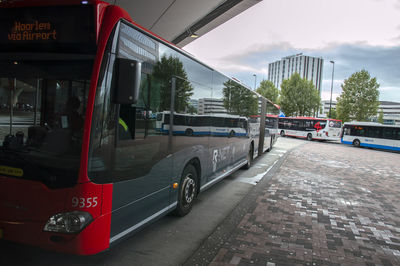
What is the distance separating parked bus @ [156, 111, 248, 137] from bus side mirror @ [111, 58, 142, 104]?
104 centimetres

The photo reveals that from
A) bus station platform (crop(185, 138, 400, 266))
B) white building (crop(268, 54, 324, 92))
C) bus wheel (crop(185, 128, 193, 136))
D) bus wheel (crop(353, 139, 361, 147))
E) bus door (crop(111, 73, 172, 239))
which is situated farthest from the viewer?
white building (crop(268, 54, 324, 92))

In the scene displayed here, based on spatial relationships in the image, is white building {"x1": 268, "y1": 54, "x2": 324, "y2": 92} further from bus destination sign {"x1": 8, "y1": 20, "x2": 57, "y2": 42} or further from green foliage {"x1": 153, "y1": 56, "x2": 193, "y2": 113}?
bus destination sign {"x1": 8, "y1": 20, "x2": 57, "y2": 42}

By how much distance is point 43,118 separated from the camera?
2859mm

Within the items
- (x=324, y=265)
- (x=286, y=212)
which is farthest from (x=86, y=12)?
(x=286, y=212)

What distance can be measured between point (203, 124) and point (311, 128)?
3098cm

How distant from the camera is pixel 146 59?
351 cm

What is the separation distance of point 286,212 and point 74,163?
14.5 feet

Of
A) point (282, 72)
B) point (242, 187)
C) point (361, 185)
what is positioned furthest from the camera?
point (282, 72)

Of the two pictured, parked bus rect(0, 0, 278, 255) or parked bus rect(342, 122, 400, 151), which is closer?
parked bus rect(0, 0, 278, 255)

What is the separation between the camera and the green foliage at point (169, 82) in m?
3.89

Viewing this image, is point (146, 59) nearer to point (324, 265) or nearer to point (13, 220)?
point (13, 220)

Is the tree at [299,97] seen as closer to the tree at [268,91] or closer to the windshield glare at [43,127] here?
the tree at [268,91]

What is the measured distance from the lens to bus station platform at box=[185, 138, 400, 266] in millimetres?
3844

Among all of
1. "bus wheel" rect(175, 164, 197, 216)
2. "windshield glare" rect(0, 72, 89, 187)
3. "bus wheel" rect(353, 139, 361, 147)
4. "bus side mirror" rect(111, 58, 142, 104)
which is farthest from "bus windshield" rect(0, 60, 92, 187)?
"bus wheel" rect(353, 139, 361, 147)
